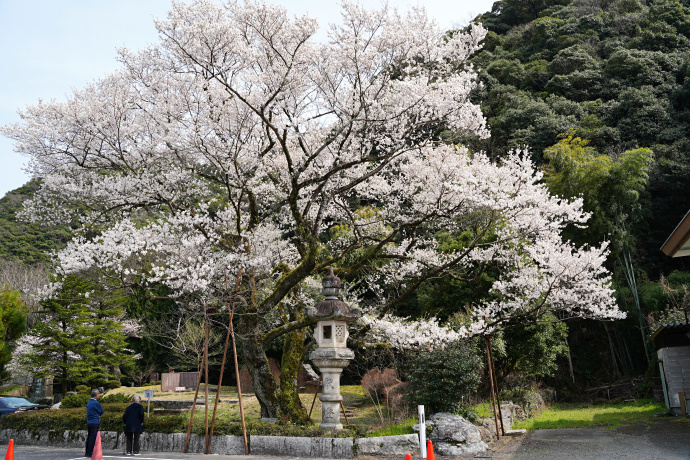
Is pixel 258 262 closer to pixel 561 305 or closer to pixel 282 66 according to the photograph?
pixel 282 66

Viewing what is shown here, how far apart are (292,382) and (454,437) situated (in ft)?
11.6

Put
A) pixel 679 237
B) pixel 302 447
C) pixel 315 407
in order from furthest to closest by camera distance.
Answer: pixel 315 407 < pixel 302 447 < pixel 679 237

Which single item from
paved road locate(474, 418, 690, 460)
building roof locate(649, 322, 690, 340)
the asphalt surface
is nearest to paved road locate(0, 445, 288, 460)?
the asphalt surface

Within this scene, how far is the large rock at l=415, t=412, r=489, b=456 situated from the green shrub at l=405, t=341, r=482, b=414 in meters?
0.49

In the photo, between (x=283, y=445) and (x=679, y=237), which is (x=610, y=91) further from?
(x=283, y=445)

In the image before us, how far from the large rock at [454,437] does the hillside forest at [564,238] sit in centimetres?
100

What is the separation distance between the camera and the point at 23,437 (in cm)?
1063

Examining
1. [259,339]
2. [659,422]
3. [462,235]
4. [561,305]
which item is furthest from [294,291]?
[659,422]

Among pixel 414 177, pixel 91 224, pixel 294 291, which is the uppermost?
pixel 414 177

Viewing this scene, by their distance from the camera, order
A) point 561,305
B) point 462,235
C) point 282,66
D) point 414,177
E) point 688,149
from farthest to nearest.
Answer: point 688,149 → point 462,235 → point 414,177 → point 561,305 → point 282,66

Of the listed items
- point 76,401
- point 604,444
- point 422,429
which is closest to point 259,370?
point 422,429

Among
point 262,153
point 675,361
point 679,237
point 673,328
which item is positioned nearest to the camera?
point 679,237

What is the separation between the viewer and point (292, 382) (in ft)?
33.4

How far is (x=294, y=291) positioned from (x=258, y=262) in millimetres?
2131
